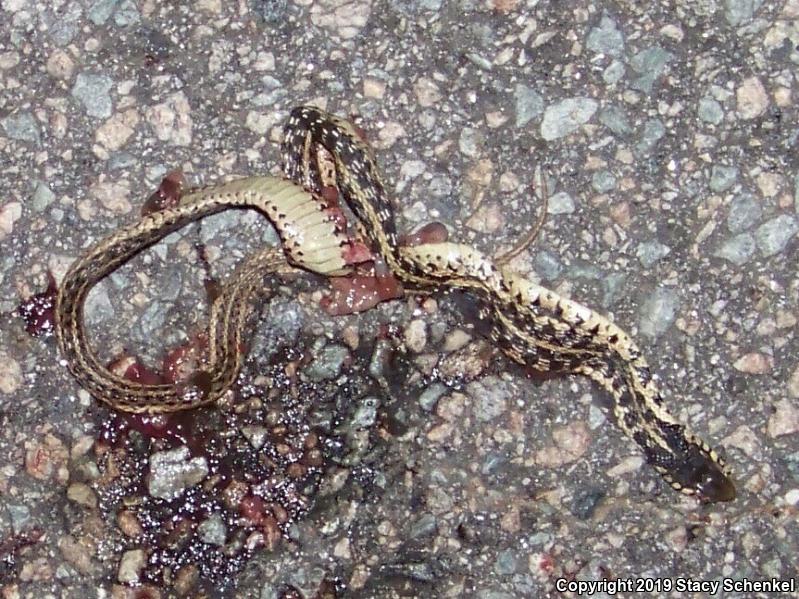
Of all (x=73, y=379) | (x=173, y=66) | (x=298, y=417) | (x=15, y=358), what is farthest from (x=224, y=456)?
(x=173, y=66)

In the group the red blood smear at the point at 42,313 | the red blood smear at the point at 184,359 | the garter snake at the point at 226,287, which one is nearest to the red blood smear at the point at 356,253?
the garter snake at the point at 226,287

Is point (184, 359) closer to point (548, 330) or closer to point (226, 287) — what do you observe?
point (226, 287)

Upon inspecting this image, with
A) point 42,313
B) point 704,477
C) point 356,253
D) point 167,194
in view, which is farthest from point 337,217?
point 704,477

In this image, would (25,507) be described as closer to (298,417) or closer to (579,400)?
(298,417)

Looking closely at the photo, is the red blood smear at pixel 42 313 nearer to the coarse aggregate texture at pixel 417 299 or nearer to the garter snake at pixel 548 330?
the coarse aggregate texture at pixel 417 299

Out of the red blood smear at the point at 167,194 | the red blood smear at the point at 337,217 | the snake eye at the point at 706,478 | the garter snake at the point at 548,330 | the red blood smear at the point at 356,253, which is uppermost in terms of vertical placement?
the red blood smear at the point at 167,194
